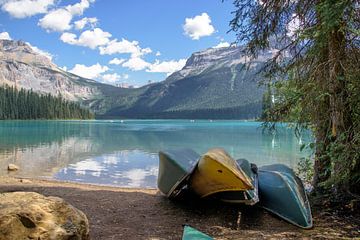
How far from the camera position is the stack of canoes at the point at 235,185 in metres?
6.44

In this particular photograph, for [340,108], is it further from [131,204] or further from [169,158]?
[131,204]

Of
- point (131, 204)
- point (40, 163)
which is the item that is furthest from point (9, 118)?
point (131, 204)

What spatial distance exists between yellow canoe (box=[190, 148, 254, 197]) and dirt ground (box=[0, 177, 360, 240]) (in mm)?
488

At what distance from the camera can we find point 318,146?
699cm

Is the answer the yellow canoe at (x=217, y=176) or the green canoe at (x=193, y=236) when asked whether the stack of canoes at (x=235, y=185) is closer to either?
the yellow canoe at (x=217, y=176)

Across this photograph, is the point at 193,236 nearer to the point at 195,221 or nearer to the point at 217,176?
the point at 195,221

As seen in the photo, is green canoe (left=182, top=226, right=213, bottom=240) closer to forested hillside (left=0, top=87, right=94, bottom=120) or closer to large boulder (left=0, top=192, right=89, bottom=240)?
large boulder (left=0, top=192, right=89, bottom=240)

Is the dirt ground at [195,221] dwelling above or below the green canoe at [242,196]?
below

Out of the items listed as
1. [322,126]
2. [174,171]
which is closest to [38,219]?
[174,171]

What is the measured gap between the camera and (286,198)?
682 centimetres

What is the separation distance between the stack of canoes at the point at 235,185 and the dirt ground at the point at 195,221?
0.67ft

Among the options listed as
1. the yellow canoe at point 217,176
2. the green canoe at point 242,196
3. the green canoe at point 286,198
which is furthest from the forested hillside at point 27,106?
the green canoe at point 286,198

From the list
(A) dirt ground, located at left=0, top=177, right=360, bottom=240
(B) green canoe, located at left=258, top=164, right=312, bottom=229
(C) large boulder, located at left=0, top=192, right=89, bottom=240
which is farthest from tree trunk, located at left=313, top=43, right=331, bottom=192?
(C) large boulder, located at left=0, top=192, right=89, bottom=240

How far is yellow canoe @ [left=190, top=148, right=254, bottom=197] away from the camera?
21.1 ft
